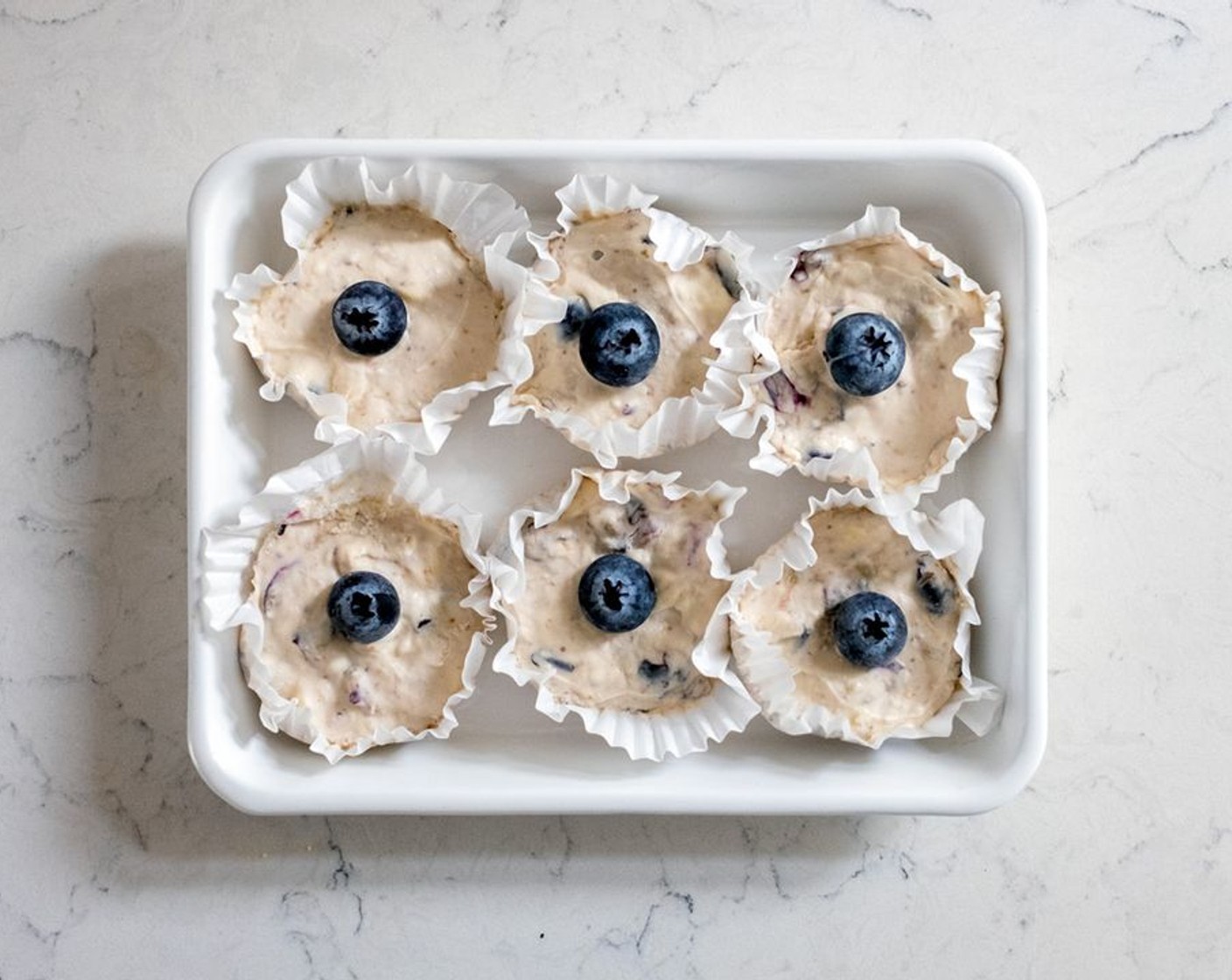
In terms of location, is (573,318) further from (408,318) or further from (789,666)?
(789,666)

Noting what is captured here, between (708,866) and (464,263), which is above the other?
(464,263)

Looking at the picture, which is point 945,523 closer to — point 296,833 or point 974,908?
point 974,908

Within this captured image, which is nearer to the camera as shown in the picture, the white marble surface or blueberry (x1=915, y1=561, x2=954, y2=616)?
blueberry (x1=915, y1=561, x2=954, y2=616)

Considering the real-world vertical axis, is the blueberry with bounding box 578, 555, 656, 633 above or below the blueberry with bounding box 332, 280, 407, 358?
below

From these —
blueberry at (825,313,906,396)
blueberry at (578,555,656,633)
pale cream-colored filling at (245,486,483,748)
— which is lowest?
pale cream-colored filling at (245,486,483,748)

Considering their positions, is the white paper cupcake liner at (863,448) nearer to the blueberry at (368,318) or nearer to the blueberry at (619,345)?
the blueberry at (619,345)

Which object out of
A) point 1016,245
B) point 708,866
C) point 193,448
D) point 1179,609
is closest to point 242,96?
point 193,448

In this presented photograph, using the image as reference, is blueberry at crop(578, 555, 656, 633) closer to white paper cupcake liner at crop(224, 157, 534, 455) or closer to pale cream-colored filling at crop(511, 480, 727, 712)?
pale cream-colored filling at crop(511, 480, 727, 712)

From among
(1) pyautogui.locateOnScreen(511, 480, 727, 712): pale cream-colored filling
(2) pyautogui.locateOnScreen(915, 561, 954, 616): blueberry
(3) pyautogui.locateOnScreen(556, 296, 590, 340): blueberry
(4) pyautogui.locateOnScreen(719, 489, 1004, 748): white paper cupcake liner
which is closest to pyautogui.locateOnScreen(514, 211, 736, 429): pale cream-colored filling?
(3) pyautogui.locateOnScreen(556, 296, 590, 340): blueberry
